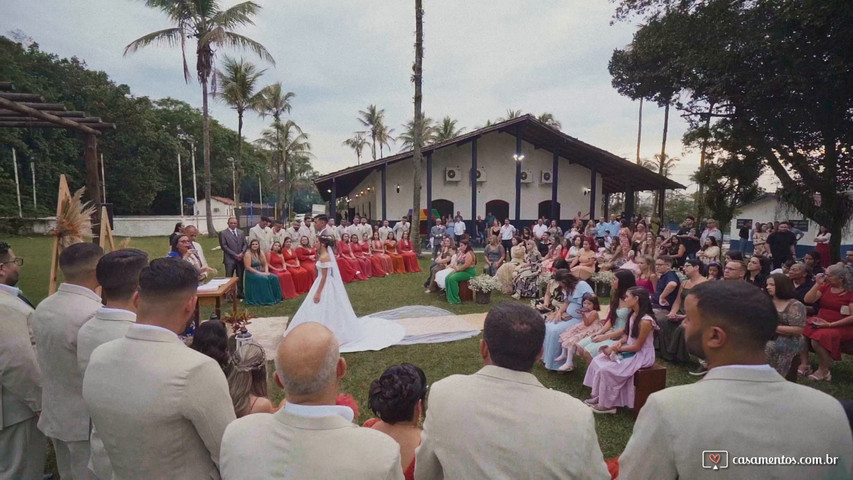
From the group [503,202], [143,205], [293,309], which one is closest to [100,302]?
[293,309]

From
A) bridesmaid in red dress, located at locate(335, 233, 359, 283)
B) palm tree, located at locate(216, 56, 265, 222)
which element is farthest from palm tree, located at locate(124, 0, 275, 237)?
bridesmaid in red dress, located at locate(335, 233, 359, 283)

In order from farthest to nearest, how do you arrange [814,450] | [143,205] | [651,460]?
1. [143,205]
2. [651,460]
3. [814,450]

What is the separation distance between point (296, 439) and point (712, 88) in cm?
1379

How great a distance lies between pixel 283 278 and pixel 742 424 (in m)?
9.56

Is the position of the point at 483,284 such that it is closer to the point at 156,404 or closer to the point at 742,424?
the point at 742,424

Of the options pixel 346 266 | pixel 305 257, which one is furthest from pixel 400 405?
pixel 346 266

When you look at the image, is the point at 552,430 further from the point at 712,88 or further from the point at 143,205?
the point at 143,205

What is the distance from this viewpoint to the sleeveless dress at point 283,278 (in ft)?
32.3

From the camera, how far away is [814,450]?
1.38 meters

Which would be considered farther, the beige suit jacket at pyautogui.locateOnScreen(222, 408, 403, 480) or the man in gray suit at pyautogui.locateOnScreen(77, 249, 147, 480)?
the man in gray suit at pyautogui.locateOnScreen(77, 249, 147, 480)

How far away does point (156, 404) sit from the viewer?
1613 millimetres

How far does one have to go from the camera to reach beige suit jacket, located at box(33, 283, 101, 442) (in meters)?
2.40

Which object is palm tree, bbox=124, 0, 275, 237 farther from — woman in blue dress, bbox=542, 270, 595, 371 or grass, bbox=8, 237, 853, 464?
woman in blue dress, bbox=542, 270, 595, 371

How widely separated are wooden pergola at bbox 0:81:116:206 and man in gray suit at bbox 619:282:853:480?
766 centimetres
